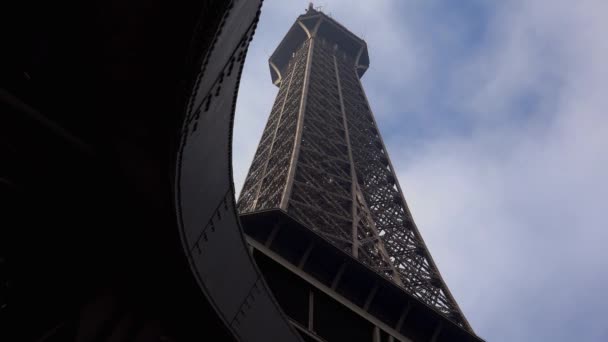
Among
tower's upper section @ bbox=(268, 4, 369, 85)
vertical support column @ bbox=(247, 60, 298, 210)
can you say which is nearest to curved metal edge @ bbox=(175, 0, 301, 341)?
vertical support column @ bbox=(247, 60, 298, 210)

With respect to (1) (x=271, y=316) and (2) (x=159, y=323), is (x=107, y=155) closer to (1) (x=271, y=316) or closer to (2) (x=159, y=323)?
(2) (x=159, y=323)

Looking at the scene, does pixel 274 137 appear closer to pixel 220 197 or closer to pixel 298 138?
pixel 298 138

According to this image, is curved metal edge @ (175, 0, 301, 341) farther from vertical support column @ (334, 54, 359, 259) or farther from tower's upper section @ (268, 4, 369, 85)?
tower's upper section @ (268, 4, 369, 85)

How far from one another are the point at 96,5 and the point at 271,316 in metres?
6.53

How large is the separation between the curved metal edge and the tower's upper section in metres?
54.9

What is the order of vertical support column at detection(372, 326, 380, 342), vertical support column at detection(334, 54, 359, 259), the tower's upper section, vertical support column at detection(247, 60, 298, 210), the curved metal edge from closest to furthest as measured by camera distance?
the curved metal edge < vertical support column at detection(372, 326, 380, 342) < vertical support column at detection(334, 54, 359, 259) < vertical support column at detection(247, 60, 298, 210) < the tower's upper section

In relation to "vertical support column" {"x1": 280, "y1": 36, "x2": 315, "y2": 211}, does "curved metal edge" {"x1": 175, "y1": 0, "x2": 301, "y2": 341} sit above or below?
below

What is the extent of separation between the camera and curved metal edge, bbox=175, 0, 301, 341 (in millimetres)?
5496

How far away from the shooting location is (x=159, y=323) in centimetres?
698

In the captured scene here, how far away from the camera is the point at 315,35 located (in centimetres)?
6269

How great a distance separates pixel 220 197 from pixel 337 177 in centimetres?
2719

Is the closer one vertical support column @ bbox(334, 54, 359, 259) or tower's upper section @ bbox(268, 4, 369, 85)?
vertical support column @ bbox(334, 54, 359, 259)

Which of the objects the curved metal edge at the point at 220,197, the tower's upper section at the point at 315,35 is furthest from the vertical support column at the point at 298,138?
the curved metal edge at the point at 220,197

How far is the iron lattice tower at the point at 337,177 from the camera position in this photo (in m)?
27.2
